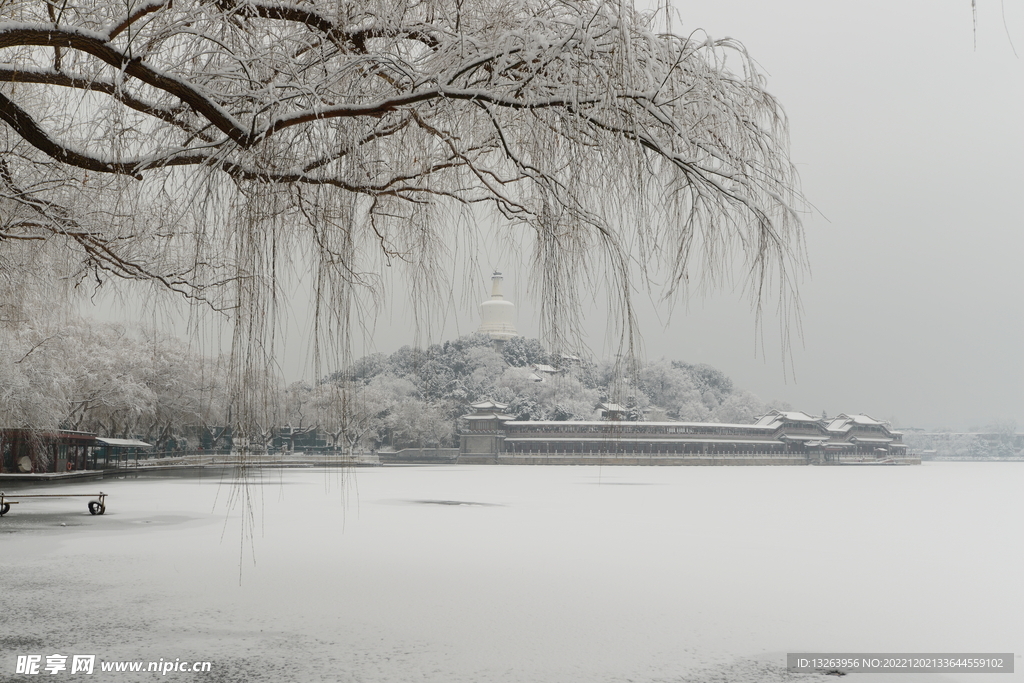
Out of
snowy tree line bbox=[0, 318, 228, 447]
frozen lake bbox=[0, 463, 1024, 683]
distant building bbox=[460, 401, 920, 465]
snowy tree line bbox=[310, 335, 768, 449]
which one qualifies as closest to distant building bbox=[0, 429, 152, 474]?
snowy tree line bbox=[0, 318, 228, 447]

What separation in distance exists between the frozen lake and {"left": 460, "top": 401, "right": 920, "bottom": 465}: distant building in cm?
2666

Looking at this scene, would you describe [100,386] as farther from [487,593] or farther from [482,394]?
[482,394]

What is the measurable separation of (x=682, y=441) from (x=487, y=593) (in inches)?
1438

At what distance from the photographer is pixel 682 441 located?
4122cm

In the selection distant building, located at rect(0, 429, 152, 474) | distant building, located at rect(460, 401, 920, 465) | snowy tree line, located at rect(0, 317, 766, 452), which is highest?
snowy tree line, located at rect(0, 317, 766, 452)

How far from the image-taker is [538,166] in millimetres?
2232

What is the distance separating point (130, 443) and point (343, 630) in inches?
775

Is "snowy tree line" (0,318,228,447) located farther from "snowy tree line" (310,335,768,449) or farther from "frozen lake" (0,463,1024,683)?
"snowy tree line" (310,335,768,449)

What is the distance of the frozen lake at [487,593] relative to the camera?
13.3ft

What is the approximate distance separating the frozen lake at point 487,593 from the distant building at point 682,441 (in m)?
26.7

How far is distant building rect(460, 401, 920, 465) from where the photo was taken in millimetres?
39594

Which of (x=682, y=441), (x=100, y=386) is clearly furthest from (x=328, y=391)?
(x=682, y=441)

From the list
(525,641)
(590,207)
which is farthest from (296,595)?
(590,207)

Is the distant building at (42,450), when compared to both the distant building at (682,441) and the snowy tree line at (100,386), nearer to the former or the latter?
the snowy tree line at (100,386)
